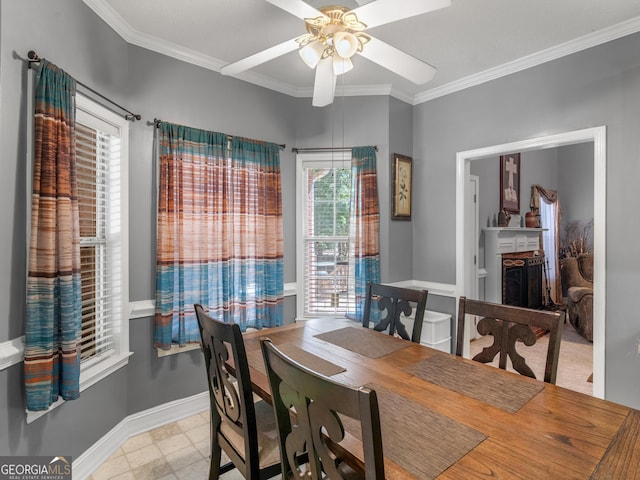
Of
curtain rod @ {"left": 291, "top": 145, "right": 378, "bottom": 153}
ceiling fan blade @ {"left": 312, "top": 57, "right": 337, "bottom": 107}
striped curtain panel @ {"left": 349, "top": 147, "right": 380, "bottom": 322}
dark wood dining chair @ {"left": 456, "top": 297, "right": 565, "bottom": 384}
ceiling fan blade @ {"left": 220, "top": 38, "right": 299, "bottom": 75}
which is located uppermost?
ceiling fan blade @ {"left": 220, "top": 38, "right": 299, "bottom": 75}

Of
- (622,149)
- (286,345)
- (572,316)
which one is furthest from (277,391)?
(572,316)

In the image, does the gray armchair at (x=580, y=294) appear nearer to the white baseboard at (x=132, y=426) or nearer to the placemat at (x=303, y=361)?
the placemat at (x=303, y=361)

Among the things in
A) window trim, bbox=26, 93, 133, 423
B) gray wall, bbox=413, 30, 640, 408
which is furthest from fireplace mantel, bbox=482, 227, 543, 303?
window trim, bbox=26, 93, 133, 423

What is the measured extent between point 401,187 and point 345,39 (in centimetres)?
202

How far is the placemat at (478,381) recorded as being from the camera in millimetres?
1313

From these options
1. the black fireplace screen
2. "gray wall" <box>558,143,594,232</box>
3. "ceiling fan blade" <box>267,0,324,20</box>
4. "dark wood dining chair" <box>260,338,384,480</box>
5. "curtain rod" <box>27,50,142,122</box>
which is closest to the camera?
"dark wood dining chair" <box>260,338,384,480</box>

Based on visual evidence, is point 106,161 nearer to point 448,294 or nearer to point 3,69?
point 3,69

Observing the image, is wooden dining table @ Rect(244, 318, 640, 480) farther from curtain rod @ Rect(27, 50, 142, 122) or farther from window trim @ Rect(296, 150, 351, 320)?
curtain rod @ Rect(27, 50, 142, 122)

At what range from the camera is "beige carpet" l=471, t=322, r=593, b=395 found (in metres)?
3.33

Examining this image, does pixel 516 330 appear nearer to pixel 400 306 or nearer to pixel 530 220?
pixel 400 306

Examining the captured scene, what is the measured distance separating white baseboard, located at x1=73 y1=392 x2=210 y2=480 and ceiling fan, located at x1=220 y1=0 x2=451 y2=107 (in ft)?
7.90

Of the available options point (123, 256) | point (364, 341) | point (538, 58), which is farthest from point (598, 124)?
point (123, 256)

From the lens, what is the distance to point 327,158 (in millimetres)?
3436

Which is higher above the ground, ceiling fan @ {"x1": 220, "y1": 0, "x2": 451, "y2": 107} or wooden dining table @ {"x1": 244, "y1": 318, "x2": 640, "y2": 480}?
ceiling fan @ {"x1": 220, "y1": 0, "x2": 451, "y2": 107}
